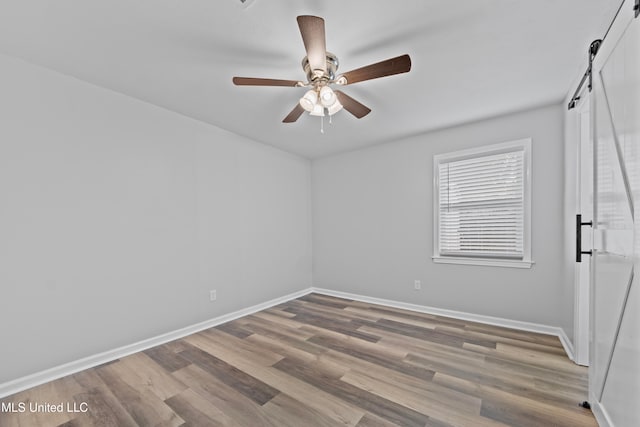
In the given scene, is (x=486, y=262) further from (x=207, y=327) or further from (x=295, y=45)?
(x=207, y=327)

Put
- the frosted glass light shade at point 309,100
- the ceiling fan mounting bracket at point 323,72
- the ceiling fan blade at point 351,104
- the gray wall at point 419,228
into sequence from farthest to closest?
1. the gray wall at point 419,228
2. the ceiling fan blade at point 351,104
3. the frosted glass light shade at point 309,100
4. the ceiling fan mounting bracket at point 323,72

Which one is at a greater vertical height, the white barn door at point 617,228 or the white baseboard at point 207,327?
the white barn door at point 617,228

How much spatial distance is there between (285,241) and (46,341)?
288 centimetres

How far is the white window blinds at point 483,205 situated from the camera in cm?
310

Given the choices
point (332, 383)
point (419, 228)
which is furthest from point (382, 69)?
point (419, 228)

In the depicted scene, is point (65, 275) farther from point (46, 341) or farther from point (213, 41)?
point (213, 41)

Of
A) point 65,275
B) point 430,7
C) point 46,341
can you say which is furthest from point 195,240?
point 430,7

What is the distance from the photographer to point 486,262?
3.24 metres

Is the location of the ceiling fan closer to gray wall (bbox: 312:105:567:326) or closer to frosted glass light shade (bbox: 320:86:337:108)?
frosted glass light shade (bbox: 320:86:337:108)

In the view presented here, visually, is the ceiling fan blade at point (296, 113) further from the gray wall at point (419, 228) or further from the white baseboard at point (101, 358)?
the white baseboard at point (101, 358)

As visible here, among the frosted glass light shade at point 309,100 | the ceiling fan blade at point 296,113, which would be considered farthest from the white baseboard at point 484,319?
the frosted glass light shade at point 309,100

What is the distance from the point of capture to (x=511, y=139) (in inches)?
123

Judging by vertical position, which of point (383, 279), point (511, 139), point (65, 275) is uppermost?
point (511, 139)

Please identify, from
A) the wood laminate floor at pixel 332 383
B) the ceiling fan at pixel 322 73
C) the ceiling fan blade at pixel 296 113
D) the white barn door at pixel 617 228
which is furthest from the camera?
the ceiling fan blade at pixel 296 113
